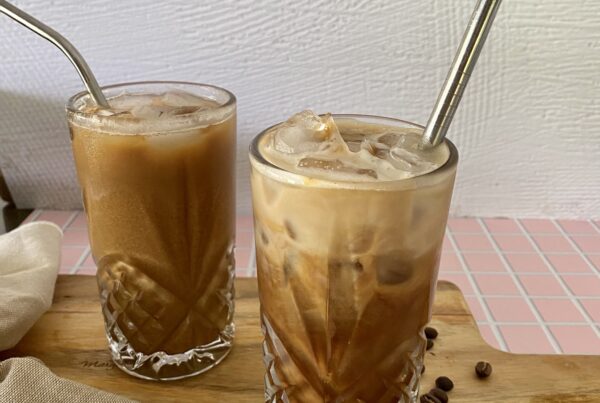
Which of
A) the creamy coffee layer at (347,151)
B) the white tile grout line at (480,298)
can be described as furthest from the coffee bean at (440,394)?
the creamy coffee layer at (347,151)

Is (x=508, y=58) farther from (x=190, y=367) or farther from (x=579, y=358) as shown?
(x=190, y=367)

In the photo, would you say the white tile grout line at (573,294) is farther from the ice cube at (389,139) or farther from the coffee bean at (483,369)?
the ice cube at (389,139)

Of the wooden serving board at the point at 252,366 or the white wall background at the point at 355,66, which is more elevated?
the white wall background at the point at 355,66

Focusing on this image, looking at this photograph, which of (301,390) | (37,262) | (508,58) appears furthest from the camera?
(508,58)

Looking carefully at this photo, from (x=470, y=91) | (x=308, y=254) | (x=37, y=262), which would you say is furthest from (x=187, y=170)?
(x=470, y=91)

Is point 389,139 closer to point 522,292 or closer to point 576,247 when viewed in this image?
point 522,292

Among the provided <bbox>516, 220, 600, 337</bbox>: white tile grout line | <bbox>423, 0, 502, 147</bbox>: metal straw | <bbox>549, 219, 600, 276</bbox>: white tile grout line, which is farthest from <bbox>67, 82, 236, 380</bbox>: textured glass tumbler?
<bbox>549, 219, 600, 276</bbox>: white tile grout line

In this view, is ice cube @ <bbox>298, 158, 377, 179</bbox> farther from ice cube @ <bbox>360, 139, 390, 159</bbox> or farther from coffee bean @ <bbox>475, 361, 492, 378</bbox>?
coffee bean @ <bbox>475, 361, 492, 378</bbox>
